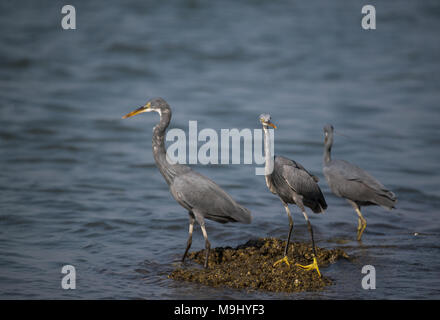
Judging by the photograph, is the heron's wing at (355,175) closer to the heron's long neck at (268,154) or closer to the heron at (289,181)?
the heron at (289,181)

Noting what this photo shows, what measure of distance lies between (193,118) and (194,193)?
9031mm

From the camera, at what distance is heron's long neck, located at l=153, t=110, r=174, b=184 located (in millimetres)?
7297

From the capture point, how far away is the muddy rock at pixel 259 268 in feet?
20.8

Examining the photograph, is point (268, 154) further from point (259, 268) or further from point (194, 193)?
point (259, 268)

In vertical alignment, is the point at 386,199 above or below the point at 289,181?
below

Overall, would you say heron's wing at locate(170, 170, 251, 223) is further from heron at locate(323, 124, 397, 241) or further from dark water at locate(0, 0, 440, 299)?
heron at locate(323, 124, 397, 241)

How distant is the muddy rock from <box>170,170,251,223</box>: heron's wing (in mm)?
450

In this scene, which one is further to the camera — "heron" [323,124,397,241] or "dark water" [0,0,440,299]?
"heron" [323,124,397,241]

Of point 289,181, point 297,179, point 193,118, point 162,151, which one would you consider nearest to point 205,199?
point 162,151

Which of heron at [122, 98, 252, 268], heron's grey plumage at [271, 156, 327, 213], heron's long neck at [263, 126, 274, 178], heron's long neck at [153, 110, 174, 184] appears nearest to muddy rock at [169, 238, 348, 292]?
heron at [122, 98, 252, 268]

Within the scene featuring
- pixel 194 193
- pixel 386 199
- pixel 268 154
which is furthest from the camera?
pixel 386 199

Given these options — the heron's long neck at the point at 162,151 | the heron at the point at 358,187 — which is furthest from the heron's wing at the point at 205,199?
the heron at the point at 358,187

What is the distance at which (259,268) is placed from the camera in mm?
6617
